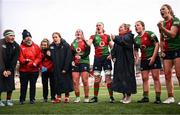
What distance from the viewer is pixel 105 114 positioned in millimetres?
5930

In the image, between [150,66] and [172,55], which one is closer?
[172,55]

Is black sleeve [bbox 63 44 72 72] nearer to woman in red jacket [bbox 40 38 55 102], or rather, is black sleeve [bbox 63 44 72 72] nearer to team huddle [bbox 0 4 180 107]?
team huddle [bbox 0 4 180 107]

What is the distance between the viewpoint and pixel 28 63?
9.10 meters

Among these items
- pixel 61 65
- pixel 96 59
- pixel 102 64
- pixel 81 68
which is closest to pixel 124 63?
pixel 102 64

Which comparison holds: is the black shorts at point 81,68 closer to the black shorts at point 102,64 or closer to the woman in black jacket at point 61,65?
the woman in black jacket at point 61,65

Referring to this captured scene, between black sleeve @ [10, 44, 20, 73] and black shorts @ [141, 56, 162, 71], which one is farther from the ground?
black sleeve @ [10, 44, 20, 73]

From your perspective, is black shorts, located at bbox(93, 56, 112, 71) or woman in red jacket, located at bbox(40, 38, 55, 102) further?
woman in red jacket, located at bbox(40, 38, 55, 102)

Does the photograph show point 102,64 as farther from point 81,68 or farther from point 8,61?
point 8,61

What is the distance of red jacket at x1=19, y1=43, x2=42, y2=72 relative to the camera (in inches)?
359

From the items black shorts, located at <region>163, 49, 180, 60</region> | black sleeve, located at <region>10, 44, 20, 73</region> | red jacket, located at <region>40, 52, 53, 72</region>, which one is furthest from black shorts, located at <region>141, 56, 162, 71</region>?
black sleeve, located at <region>10, 44, 20, 73</region>

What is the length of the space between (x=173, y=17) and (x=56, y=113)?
130 inches

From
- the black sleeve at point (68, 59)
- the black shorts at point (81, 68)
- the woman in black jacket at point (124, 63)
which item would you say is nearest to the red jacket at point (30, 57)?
the black sleeve at point (68, 59)

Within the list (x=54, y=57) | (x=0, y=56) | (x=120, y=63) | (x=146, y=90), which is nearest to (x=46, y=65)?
(x=54, y=57)

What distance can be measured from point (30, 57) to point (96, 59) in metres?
1.84
